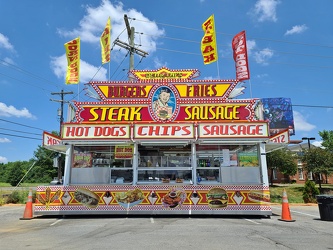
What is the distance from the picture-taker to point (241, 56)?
599 inches

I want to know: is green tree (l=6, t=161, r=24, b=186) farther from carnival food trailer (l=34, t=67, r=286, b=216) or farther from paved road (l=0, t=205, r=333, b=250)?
paved road (l=0, t=205, r=333, b=250)

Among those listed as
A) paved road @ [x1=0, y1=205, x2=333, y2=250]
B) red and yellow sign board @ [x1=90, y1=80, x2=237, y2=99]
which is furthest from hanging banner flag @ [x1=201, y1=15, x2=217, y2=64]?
paved road @ [x1=0, y1=205, x2=333, y2=250]

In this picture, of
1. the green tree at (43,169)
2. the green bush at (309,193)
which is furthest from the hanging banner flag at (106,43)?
the green tree at (43,169)

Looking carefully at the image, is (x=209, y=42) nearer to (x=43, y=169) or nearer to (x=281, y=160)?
(x=281, y=160)

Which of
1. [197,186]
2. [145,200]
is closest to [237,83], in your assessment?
[197,186]

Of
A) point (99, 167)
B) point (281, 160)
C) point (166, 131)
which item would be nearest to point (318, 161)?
point (281, 160)

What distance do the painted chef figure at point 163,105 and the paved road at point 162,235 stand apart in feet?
16.6

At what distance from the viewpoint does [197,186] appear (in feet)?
38.7

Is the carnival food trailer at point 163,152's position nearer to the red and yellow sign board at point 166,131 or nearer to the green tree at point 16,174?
the red and yellow sign board at point 166,131

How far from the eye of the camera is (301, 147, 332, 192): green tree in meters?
32.0

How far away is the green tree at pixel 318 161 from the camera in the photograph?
3197cm

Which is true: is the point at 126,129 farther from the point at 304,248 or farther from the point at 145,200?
the point at 304,248

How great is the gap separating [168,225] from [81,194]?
13.9 feet

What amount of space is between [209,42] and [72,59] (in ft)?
26.8
